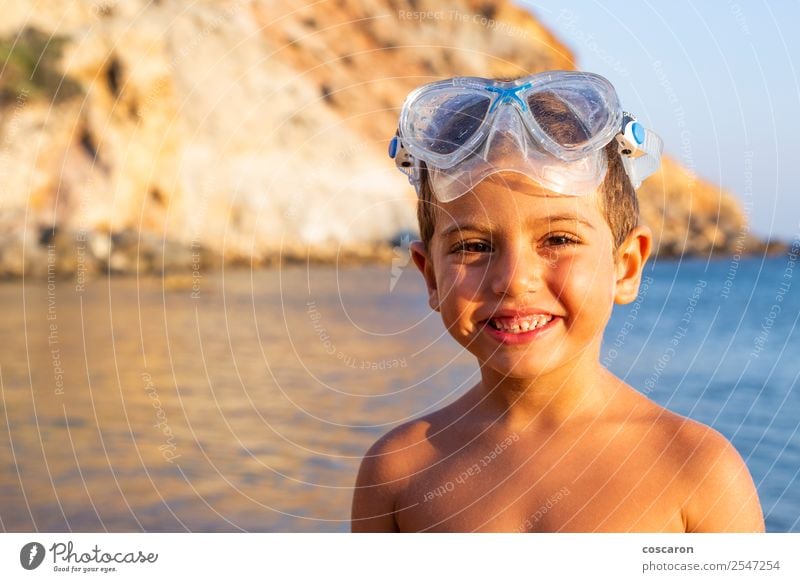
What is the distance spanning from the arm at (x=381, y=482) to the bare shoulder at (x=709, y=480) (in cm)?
52

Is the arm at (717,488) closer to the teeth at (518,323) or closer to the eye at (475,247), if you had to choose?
the teeth at (518,323)

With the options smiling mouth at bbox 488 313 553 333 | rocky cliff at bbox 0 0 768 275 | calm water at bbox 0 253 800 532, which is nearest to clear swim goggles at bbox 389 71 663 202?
smiling mouth at bbox 488 313 553 333

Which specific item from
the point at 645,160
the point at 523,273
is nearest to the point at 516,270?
the point at 523,273

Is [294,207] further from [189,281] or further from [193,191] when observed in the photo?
[189,281]

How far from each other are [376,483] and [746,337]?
15.2 meters

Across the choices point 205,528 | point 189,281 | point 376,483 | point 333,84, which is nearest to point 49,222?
point 189,281

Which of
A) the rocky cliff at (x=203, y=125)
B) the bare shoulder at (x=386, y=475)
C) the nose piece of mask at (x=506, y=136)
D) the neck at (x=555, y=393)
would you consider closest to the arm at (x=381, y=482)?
the bare shoulder at (x=386, y=475)

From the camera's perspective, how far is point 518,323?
188cm

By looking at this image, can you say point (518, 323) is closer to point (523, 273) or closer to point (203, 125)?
point (523, 273)

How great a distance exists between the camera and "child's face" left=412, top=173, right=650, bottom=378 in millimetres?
1823

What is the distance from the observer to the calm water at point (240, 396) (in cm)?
482

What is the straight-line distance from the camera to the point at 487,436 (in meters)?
2.04

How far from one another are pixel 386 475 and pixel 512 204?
611mm

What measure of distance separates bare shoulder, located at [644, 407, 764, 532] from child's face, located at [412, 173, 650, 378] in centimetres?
24
